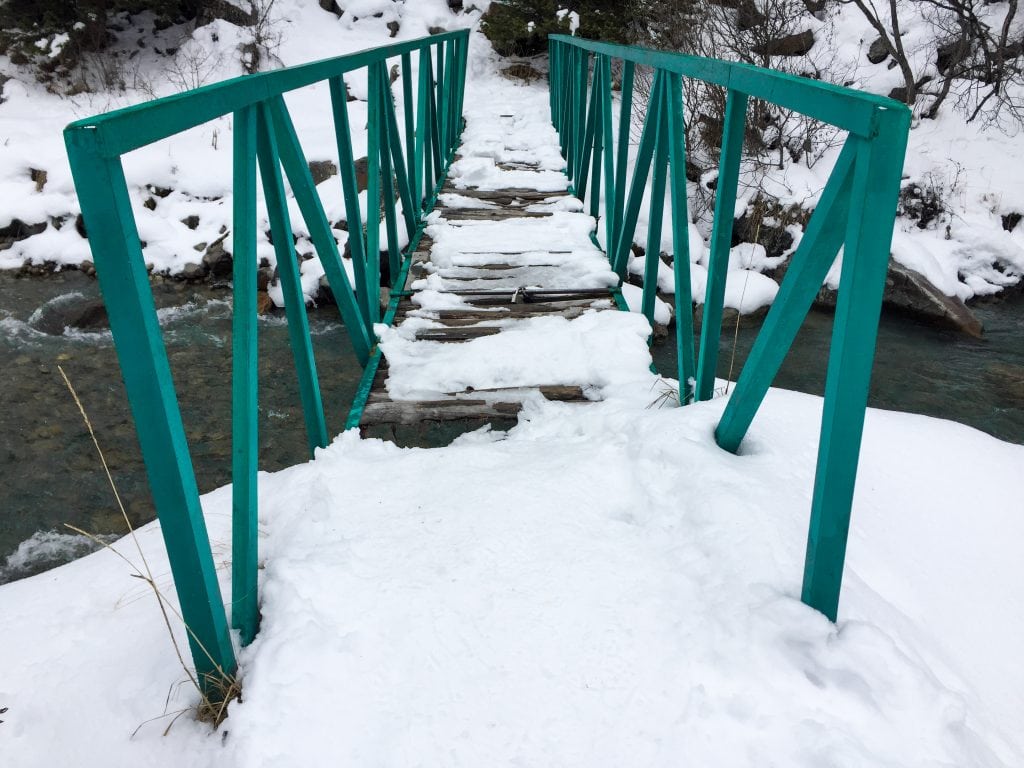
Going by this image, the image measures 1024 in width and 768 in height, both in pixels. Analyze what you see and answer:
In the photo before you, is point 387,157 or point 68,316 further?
point 68,316

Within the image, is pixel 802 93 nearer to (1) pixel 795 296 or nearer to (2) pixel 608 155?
(1) pixel 795 296

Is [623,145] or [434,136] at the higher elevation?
[623,145]

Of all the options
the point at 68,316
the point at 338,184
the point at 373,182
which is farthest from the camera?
the point at 338,184

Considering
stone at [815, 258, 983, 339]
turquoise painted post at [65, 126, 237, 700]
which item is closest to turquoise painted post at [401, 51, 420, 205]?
turquoise painted post at [65, 126, 237, 700]

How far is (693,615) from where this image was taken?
1310 mm

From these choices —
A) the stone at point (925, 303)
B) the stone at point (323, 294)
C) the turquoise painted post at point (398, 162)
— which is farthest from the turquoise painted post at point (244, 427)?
the stone at point (925, 303)

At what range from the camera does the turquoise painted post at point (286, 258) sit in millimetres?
1600

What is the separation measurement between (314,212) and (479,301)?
4.80 feet

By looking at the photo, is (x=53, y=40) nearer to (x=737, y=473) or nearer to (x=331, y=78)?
(x=331, y=78)

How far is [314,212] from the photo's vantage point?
6.85ft

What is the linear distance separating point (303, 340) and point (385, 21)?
472 inches

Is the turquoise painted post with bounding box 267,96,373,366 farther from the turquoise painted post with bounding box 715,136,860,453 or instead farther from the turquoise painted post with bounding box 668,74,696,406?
the turquoise painted post with bounding box 715,136,860,453

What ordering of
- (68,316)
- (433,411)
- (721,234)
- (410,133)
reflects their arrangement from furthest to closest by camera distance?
(68,316)
(410,133)
(433,411)
(721,234)

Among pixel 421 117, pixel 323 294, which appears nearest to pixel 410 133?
pixel 421 117
